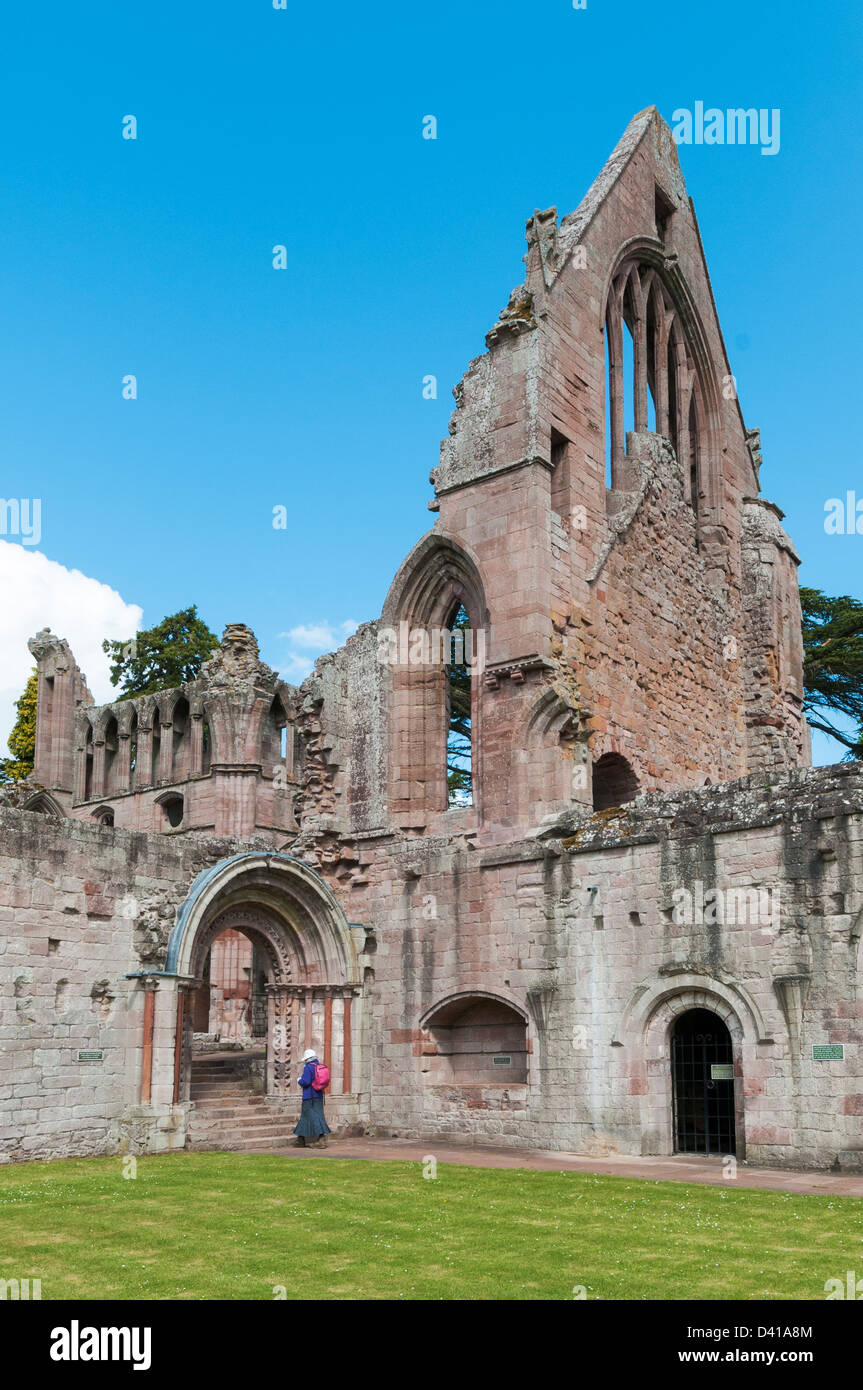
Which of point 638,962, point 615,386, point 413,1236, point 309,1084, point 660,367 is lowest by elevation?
point 413,1236

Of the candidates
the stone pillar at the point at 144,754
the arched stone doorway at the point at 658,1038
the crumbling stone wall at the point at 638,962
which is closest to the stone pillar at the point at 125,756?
the stone pillar at the point at 144,754

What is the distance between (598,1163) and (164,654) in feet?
103

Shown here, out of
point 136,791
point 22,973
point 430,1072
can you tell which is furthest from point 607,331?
point 136,791

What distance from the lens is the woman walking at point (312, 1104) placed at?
17.9m

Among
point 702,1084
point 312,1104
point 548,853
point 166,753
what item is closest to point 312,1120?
point 312,1104

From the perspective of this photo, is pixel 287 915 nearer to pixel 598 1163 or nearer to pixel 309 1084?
→ pixel 309 1084

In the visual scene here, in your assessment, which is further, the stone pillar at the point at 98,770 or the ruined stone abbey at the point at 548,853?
the stone pillar at the point at 98,770

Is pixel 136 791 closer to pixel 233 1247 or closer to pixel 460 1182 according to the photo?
pixel 460 1182

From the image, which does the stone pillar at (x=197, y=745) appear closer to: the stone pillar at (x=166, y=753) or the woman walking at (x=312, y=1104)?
the stone pillar at (x=166, y=753)

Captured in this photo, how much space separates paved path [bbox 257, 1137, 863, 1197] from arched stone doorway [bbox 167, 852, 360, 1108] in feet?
4.58

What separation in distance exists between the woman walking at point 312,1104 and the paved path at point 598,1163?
0.27 meters

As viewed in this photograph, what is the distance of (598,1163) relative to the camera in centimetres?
1577

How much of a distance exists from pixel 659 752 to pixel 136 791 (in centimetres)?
2173

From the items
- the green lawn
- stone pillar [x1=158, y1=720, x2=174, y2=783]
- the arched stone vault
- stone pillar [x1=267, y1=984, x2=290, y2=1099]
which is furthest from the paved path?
stone pillar [x1=158, y1=720, x2=174, y2=783]
